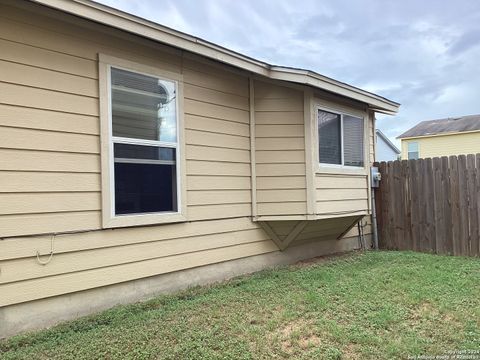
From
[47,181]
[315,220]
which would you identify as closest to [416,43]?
[315,220]

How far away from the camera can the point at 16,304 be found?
3242mm

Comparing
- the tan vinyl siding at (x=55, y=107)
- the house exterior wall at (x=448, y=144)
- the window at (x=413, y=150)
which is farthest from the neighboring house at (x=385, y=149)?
the tan vinyl siding at (x=55, y=107)

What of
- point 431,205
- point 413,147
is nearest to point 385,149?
point 413,147

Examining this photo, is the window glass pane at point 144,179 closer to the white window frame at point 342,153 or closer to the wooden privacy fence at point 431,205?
the white window frame at point 342,153

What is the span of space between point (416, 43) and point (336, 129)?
51.5 ft

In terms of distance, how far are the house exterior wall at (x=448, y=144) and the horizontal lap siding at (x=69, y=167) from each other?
2323 cm

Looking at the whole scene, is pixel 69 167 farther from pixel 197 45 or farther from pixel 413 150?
pixel 413 150

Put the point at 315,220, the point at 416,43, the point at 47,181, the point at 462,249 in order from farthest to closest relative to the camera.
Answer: the point at 416,43
the point at 462,249
the point at 315,220
the point at 47,181

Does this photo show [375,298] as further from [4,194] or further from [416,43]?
[416,43]

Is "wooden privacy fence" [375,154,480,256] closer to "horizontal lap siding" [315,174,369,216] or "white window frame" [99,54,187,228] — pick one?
"horizontal lap siding" [315,174,369,216]

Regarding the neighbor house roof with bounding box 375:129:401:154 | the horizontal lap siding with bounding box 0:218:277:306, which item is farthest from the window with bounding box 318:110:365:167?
the neighbor house roof with bounding box 375:129:401:154

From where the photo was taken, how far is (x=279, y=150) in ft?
17.5

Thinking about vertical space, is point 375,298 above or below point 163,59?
below

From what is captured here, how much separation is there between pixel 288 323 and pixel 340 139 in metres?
3.46
